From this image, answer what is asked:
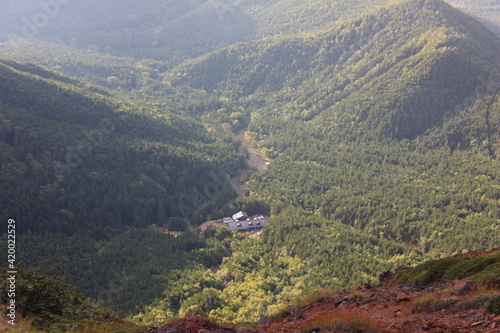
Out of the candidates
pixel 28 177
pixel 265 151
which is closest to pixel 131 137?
pixel 28 177

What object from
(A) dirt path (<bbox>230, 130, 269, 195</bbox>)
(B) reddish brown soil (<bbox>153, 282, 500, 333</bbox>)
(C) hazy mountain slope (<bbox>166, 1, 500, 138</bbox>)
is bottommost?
(B) reddish brown soil (<bbox>153, 282, 500, 333</bbox>)

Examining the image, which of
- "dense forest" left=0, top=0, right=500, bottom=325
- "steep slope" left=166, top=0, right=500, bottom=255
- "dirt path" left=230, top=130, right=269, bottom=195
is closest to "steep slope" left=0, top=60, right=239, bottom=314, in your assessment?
"dense forest" left=0, top=0, right=500, bottom=325

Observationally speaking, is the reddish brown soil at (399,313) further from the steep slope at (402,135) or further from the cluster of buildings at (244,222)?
the cluster of buildings at (244,222)

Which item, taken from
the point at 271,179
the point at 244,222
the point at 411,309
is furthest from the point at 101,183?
the point at 411,309

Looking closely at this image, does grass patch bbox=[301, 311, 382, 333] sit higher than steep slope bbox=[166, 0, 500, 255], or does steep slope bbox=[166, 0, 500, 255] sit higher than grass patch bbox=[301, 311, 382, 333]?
steep slope bbox=[166, 0, 500, 255]

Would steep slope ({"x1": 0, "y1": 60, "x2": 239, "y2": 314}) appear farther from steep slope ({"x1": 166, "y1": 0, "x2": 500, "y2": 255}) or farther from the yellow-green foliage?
the yellow-green foliage

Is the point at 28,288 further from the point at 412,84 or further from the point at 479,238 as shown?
the point at 412,84

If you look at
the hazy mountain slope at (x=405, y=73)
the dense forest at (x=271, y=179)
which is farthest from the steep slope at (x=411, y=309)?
the hazy mountain slope at (x=405, y=73)
